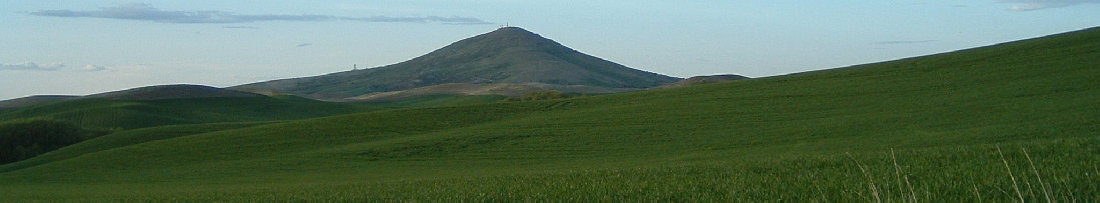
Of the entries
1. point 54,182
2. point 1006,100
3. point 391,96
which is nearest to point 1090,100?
point 1006,100

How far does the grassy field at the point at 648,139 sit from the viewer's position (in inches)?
588

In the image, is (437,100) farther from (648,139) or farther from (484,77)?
(484,77)

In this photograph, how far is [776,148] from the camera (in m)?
26.6

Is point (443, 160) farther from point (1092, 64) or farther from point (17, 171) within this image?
point (1092, 64)

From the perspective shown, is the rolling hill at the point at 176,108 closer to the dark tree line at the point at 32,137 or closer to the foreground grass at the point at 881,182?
the dark tree line at the point at 32,137

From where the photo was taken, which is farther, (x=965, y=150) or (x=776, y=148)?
(x=776, y=148)

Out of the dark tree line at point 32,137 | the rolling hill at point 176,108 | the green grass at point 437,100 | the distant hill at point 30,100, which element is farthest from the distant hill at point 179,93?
the dark tree line at point 32,137

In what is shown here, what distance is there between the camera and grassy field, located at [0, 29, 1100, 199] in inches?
588

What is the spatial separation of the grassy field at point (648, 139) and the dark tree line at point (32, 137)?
15.3 ft

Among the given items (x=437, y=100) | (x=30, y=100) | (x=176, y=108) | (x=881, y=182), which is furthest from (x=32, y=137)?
(x=30, y=100)

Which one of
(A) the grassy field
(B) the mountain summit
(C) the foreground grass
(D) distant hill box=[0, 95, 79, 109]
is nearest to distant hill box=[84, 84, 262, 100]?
(D) distant hill box=[0, 95, 79, 109]

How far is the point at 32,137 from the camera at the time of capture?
48.9 meters

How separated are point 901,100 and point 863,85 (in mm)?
6066

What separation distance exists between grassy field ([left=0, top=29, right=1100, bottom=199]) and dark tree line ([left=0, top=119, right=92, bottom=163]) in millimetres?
4648
